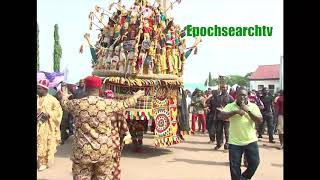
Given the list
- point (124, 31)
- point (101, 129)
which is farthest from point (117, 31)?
point (101, 129)

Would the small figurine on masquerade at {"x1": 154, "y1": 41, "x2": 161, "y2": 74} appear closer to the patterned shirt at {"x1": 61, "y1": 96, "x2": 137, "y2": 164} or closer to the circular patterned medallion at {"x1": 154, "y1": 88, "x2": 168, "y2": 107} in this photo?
the circular patterned medallion at {"x1": 154, "y1": 88, "x2": 168, "y2": 107}

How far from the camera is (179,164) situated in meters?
8.47

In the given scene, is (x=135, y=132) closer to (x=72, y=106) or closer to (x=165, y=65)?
(x=165, y=65)

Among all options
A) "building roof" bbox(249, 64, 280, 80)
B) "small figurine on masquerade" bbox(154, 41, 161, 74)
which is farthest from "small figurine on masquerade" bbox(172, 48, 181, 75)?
"building roof" bbox(249, 64, 280, 80)

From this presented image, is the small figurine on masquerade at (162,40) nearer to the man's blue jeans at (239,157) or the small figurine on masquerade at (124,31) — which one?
the small figurine on masquerade at (124,31)

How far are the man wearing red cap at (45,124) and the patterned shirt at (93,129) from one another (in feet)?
10.3

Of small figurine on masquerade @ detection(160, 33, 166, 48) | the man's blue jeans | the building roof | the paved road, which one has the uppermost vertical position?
the building roof

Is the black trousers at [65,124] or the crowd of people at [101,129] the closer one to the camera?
the crowd of people at [101,129]

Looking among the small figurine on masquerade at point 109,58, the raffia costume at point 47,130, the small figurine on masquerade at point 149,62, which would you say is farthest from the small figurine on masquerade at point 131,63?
the raffia costume at point 47,130

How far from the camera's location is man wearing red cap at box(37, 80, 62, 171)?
765cm

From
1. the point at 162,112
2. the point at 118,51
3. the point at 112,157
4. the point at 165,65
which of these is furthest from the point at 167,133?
the point at 112,157

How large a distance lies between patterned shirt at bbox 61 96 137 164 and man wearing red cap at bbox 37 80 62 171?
314 cm

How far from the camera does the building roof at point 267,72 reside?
3596 cm

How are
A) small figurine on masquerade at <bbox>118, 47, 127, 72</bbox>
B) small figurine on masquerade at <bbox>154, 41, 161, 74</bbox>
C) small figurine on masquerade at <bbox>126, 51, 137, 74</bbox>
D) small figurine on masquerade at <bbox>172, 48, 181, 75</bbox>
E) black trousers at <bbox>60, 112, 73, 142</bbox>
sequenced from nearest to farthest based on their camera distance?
small figurine on masquerade at <bbox>126, 51, 137, 74</bbox>, small figurine on masquerade at <bbox>118, 47, 127, 72</bbox>, small figurine on masquerade at <bbox>154, 41, 161, 74</bbox>, small figurine on masquerade at <bbox>172, 48, 181, 75</bbox>, black trousers at <bbox>60, 112, 73, 142</bbox>
